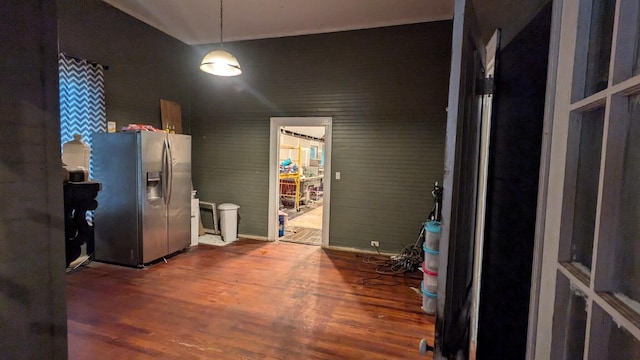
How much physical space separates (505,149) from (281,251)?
3934 millimetres

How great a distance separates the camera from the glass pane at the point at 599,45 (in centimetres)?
65

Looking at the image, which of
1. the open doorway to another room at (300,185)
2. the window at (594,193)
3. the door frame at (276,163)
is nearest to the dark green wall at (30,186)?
the window at (594,193)

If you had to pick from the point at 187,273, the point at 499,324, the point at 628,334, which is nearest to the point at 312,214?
the point at 187,273

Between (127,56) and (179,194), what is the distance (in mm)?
2180

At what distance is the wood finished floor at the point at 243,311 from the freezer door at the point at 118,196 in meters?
0.26

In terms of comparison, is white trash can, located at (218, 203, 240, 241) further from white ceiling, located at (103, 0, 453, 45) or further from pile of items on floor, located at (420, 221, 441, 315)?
pile of items on floor, located at (420, 221, 441, 315)

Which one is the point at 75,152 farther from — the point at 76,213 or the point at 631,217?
the point at 631,217

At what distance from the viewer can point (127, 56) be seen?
4.49 m

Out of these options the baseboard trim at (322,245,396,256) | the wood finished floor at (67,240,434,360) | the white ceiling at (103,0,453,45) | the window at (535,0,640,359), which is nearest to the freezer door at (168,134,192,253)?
the wood finished floor at (67,240,434,360)

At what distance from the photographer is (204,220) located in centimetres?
571

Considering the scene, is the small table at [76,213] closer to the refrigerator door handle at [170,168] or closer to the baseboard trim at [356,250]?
the refrigerator door handle at [170,168]

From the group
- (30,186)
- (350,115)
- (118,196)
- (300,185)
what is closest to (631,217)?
(30,186)

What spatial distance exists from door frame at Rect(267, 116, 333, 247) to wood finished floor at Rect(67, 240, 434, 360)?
1.02 metres

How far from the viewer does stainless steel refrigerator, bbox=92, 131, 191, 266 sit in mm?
3832
